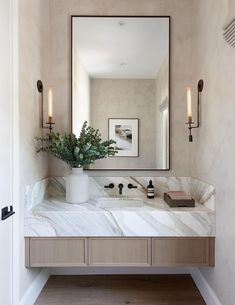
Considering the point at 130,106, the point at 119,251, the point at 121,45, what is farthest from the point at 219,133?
the point at 121,45

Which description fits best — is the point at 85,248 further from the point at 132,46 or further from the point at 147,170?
the point at 132,46

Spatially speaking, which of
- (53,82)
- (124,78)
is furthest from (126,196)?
(53,82)

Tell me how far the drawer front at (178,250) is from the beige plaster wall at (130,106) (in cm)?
83

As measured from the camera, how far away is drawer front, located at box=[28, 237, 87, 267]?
211 centimetres

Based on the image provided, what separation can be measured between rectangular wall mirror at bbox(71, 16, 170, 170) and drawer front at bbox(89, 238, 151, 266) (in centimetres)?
81

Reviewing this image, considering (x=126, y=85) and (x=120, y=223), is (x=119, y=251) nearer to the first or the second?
(x=120, y=223)

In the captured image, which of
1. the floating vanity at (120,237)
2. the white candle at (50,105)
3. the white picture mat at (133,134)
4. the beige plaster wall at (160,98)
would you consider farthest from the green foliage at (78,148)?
the beige plaster wall at (160,98)

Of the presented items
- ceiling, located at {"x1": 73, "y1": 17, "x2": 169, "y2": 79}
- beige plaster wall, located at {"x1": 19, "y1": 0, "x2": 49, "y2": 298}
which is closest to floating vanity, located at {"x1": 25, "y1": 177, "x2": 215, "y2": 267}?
beige plaster wall, located at {"x1": 19, "y1": 0, "x2": 49, "y2": 298}

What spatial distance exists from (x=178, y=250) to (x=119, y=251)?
439 millimetres

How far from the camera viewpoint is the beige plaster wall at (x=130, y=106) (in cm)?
270

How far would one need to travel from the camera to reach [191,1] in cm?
267

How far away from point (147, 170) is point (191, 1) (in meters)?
1.66

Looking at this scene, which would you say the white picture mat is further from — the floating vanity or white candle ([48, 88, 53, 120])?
the floating vanity

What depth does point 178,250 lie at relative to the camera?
2088mm
